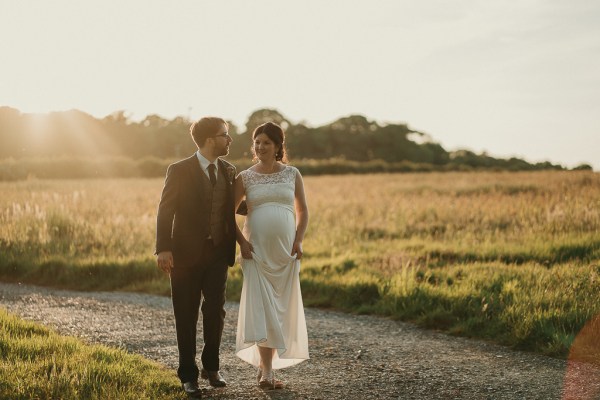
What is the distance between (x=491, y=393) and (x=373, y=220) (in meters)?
13.3

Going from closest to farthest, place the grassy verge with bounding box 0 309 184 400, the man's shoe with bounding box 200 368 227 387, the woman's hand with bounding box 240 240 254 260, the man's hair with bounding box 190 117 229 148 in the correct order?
1. the grassy verge with bounding box 0 309 184 400
2. the man's hair with bounding box 190 117 229 148
3. the man's shoe with bounding box 200 368 227 387
4. the woman's hand with bounding box 240 240 254 260

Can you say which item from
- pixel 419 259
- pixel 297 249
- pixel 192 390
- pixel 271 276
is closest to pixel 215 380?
pixel 192 390

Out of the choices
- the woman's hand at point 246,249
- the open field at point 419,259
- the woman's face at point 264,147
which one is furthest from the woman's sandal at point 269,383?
the open field at point 419,259

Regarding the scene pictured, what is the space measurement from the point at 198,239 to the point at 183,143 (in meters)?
69.2

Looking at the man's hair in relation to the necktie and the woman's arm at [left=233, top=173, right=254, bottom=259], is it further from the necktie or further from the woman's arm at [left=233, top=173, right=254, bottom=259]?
the woman's arm at [left=233, top=173, right=254, bottom=259]

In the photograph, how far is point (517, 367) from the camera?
6934 millimetres

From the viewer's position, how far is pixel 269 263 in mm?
6121

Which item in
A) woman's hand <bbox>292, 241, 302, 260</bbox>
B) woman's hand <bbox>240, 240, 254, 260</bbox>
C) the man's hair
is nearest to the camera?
the man's hair

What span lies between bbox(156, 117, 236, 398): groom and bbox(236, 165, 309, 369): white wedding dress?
0.25 m

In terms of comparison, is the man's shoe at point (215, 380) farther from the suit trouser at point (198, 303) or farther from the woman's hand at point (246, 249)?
the woman's hand at point (246, 249)

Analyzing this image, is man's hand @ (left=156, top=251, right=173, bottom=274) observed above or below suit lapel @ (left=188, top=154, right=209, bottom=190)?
below

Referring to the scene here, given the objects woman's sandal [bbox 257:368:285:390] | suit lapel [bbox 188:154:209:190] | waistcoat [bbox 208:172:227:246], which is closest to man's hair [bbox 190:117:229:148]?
suit lapel [bbox 188:154:209:190]

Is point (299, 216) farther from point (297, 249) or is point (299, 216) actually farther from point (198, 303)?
point (198, 303)

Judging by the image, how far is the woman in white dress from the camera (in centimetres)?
608
